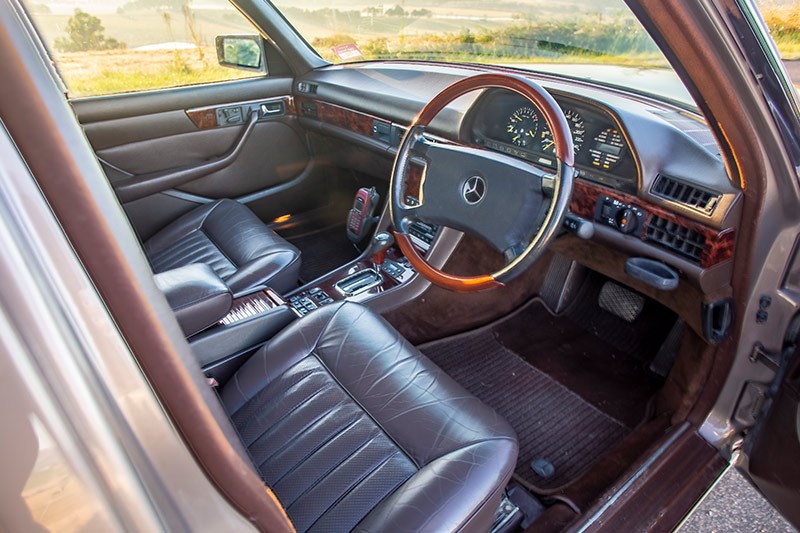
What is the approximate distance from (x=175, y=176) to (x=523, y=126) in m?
1.75

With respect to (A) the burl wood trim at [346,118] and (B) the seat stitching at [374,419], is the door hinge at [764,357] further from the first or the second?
(A) the burl wood trim at [346,118]

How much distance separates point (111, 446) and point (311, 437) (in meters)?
0.82

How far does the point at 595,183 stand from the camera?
172 centimetres

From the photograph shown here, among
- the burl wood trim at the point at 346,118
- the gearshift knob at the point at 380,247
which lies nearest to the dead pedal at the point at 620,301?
the gearshift knob at the point at 380,247

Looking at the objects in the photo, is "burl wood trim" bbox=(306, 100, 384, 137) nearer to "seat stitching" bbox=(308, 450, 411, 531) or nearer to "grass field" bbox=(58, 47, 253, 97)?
"grass field" bbox=(58, 47, 253, 97)

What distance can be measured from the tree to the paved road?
2.63m

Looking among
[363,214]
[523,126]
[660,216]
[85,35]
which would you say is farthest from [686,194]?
[85,35]

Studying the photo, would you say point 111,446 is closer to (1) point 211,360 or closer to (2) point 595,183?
(1) point 211,360

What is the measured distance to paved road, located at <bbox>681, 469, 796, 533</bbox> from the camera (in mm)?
1570

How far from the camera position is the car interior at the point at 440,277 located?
1247 mm

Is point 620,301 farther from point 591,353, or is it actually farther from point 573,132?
point 573,132

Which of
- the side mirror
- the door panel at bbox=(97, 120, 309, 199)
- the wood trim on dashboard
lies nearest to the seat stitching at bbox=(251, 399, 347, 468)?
the wood trim on dashboard

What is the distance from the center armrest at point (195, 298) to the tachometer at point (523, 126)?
1078mm

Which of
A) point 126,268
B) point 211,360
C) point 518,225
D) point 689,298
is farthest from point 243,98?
point 126,268
